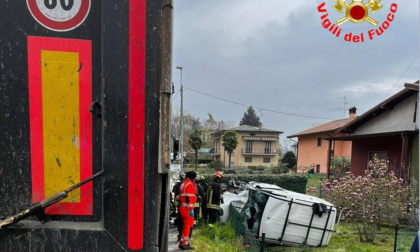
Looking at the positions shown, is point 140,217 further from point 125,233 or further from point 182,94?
Answer: point 182,94

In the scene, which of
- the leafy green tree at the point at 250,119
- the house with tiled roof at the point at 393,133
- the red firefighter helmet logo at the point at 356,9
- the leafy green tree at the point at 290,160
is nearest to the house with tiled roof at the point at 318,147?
the leafy green tree at the point at 290,160

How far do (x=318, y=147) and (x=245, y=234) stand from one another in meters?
28.2

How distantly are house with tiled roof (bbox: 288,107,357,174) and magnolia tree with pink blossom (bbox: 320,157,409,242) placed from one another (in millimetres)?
19964

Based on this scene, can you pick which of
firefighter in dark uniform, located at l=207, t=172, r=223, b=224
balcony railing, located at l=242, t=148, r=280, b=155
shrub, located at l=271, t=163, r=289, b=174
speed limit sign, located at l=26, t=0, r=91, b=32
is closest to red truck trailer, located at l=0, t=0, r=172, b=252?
speed limit sign, located at l=26, t=0, r=91, b=32

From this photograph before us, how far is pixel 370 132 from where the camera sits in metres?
15.6

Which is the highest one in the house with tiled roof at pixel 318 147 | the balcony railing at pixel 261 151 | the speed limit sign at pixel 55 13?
the speed limit sign at pixel 55 13

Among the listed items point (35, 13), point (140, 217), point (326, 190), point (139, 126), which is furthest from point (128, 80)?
point (326, 190)

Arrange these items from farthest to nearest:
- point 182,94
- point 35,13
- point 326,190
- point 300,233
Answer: point 182,94, point 326,190, point 300,233, point 35,13

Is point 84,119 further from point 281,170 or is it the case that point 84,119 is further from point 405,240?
point 281,170

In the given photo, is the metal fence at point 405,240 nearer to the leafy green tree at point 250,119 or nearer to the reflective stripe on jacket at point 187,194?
the reflective stripe on jacket at point 187,194

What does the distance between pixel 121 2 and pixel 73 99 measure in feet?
1.41

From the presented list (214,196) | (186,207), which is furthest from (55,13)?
(214,196)

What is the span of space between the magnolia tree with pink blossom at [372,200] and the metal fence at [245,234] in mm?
3543

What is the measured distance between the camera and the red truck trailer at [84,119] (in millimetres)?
1247
